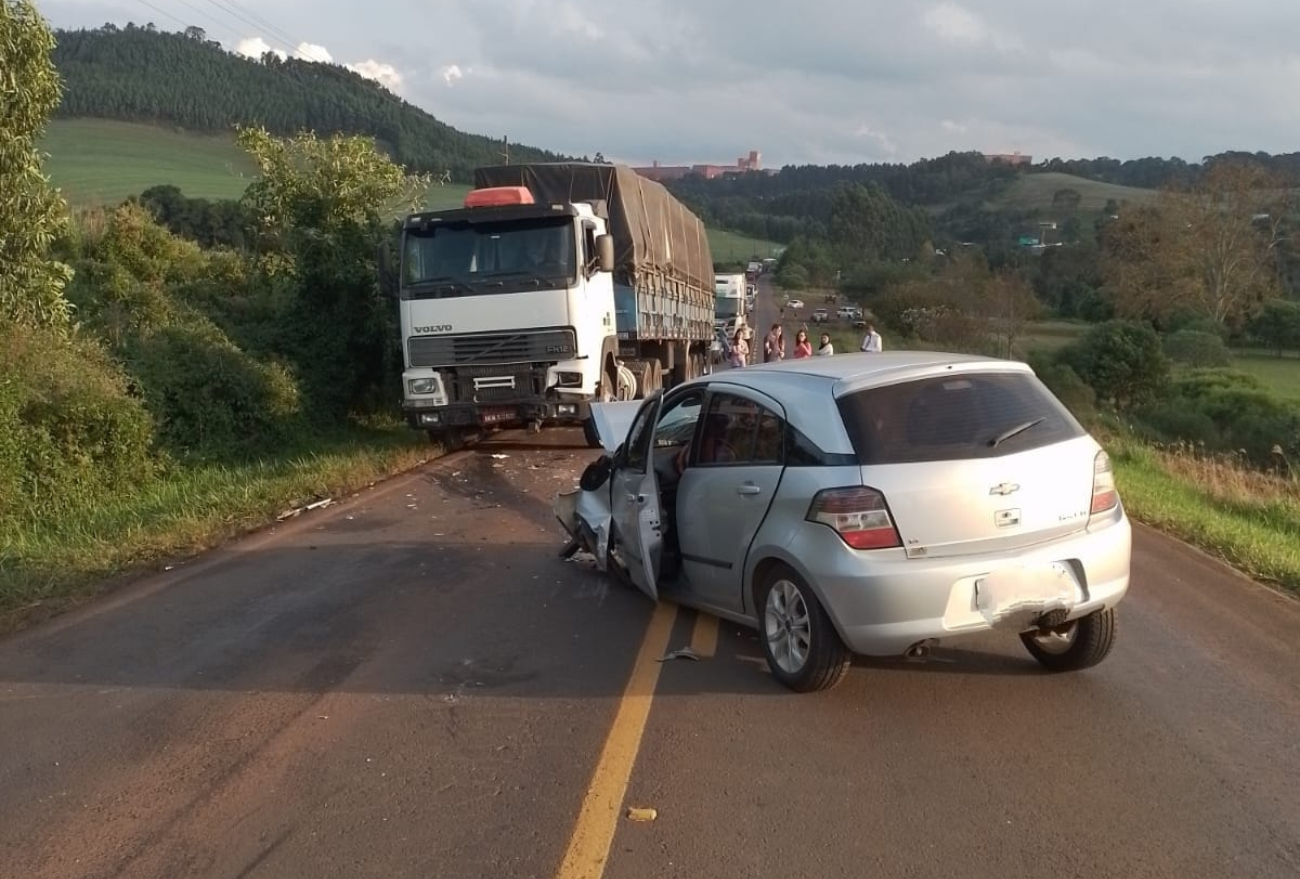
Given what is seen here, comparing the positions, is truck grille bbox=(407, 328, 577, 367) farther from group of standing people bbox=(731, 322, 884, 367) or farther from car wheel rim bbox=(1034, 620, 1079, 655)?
car wheel rim bbox=(1034, 620, 1079, 655)

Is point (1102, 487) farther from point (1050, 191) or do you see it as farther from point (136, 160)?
point (1050, 191)

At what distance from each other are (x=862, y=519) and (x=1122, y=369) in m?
42.1

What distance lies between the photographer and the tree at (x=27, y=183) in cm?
1230

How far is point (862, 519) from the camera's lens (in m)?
5.12

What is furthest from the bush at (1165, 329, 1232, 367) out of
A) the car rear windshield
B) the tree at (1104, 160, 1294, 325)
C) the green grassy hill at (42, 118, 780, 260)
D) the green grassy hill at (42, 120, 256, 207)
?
the car rear windshield

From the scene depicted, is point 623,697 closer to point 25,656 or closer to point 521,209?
point 25,656

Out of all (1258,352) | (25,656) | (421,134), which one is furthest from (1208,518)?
(421,134)

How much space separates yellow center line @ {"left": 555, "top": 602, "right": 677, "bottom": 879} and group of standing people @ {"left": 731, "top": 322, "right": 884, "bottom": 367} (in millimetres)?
9288

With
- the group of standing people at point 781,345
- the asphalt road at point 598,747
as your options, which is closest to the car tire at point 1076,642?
the asphalt road at point 598,747

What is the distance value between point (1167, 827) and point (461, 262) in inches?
449

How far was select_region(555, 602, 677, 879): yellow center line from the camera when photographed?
3.92 m

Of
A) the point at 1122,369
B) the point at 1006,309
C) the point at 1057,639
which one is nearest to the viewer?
the point at 1057,639

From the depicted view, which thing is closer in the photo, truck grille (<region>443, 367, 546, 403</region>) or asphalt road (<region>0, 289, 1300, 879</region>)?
asphalt road (<region>0, 289, 1300, 879</region>)

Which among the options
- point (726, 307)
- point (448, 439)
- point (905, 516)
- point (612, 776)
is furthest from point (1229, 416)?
point (612, 776)
